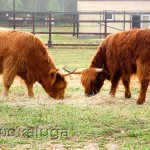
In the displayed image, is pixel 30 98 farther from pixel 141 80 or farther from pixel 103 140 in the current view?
pixel 103 140

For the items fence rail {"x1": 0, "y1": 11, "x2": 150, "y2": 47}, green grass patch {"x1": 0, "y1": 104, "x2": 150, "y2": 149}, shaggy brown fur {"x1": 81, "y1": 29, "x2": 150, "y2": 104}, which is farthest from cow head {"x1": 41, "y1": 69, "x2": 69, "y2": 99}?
fence rail {"x1": 0, "y1": 11, "x2": 150, "y2": 47}

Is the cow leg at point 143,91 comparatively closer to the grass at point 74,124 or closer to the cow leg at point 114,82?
the grass at point 74,124

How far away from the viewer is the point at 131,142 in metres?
6.20

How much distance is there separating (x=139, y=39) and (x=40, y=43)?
7.23ft

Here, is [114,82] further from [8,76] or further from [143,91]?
[8,76]

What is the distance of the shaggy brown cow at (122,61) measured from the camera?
9.18 meters

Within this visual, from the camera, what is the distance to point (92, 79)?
10086 millimetres

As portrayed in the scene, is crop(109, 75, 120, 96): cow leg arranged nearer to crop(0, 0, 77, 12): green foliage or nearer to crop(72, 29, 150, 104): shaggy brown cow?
crop(72, 29, 150, 104): shaggy brown cow

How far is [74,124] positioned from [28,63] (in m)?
3.33

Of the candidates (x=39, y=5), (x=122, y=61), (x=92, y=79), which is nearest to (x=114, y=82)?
(x=92, y=79)

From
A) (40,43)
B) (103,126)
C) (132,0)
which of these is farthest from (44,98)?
(132,0)

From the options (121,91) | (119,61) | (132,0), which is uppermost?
(132,0)

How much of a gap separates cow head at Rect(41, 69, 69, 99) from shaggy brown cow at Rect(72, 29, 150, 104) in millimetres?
461

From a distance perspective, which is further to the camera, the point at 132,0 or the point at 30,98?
the point at 132,0
